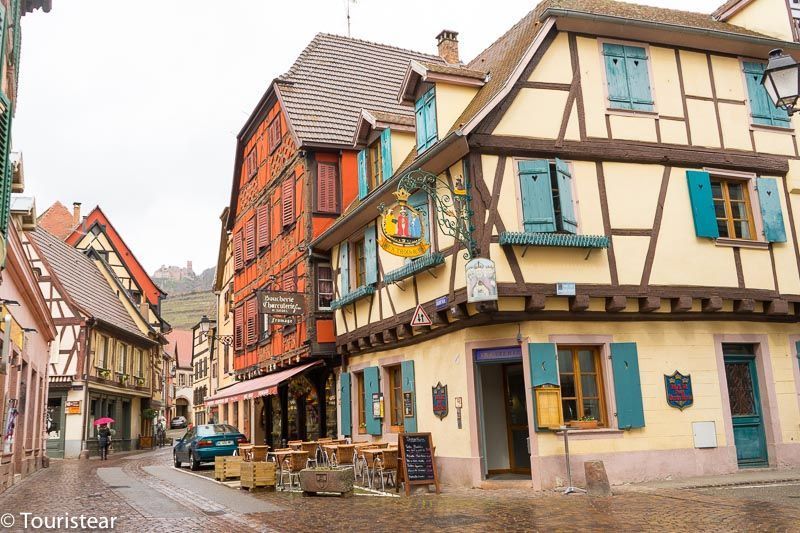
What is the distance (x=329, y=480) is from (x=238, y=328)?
1501 centimetres

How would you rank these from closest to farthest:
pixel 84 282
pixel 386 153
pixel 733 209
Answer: pixel 733 209 → pixel 386 153 → pixel 84 282

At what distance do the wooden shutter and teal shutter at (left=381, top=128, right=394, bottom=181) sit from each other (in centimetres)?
347

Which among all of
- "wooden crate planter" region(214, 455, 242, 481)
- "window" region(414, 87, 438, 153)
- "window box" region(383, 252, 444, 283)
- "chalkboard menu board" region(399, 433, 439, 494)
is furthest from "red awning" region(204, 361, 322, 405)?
"window" region(414, 87, 438, 153)

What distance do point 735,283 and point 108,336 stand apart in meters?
31.9

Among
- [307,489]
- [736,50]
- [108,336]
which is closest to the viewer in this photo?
[307,489]

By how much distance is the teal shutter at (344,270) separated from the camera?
738 inches

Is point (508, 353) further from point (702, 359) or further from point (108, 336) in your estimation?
point (108, 336)

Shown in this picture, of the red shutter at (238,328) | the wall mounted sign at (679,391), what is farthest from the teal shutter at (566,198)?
the red shutter at (238,328)

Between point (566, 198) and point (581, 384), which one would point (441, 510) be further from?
point (566, 198)

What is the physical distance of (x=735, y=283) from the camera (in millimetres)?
14102

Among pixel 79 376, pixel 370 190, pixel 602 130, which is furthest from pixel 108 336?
pixel 602 130

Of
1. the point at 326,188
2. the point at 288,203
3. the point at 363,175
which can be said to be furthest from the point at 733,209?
the point at 288,203

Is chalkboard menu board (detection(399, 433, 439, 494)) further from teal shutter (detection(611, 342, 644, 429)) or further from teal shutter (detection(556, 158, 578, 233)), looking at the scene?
teal shutter (detection(556, 158, 578, 233))

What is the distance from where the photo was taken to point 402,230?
44.0ft
